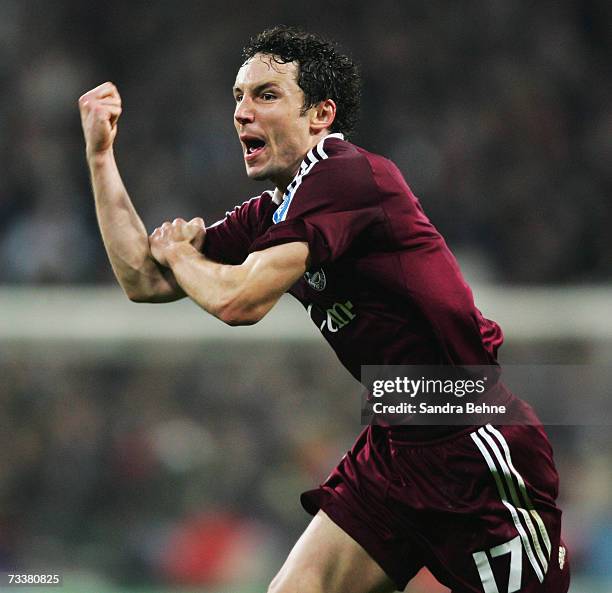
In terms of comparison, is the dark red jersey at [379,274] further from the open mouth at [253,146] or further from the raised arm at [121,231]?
the raised arm at [121,231]

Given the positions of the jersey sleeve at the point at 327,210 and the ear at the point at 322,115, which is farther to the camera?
the ear at the point at 322,115

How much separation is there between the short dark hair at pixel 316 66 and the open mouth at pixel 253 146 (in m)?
0.19

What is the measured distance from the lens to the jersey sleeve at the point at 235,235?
3859 millimetres

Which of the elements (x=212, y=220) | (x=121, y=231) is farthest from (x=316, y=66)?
(x=212, y=220)

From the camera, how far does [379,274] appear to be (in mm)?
3322

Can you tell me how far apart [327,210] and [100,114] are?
938 millimetres

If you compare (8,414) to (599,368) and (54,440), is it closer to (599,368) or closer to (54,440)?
(54,440)

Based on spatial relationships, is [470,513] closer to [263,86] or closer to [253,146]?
[253,146]

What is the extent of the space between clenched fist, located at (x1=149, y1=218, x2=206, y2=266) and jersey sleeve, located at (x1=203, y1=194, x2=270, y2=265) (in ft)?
0.31

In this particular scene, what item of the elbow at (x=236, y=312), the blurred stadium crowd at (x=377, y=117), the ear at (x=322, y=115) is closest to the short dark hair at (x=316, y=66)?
the ear at (x=322, y=115)

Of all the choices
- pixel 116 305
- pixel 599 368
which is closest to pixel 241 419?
pixel 116 305

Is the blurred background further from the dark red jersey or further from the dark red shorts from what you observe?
the dark red jersey

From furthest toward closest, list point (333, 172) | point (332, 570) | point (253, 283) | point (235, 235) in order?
point (235, 235) → point (332, 570) → point (333, 172) → point (253, 283)

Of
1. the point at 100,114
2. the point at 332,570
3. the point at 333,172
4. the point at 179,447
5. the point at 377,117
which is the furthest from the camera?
the point at 377,117
